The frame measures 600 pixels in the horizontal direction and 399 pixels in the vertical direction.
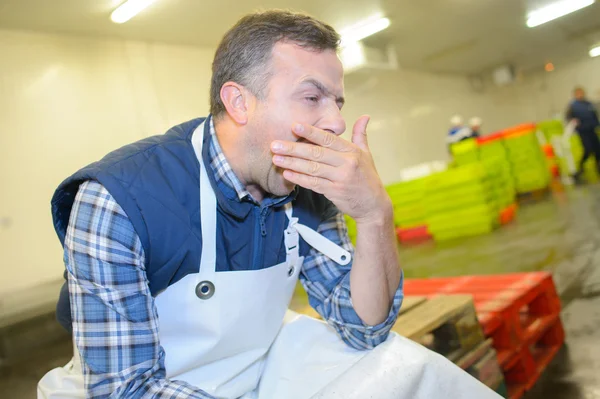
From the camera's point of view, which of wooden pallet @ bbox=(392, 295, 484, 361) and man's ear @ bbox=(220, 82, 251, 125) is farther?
wooden pallet @ bbox=(392, 295, 484, 361)

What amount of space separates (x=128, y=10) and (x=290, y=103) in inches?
265

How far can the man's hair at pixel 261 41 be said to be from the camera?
1.55m

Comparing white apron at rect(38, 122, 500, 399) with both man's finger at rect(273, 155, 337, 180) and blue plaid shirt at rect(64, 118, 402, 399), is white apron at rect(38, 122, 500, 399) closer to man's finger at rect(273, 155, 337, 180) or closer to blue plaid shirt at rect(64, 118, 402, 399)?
blue plaid shirt at rect(64, 118, 402, 399)

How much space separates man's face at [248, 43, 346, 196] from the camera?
4.98 feet

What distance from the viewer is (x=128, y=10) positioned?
724 cm

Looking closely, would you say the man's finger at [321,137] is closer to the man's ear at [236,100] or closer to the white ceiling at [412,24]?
the man's ear at [236,100]

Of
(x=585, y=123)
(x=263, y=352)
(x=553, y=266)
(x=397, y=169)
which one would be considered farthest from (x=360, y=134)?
(x=397, y=169)

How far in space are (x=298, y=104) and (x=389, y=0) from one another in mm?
8906

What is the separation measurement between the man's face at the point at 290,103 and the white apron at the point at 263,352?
0.64 feet

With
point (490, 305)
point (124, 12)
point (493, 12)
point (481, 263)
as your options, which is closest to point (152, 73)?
point (124, 12)

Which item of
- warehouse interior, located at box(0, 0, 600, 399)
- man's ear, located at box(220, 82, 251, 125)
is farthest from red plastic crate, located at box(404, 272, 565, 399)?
man's ear, located at box(220, 82, 251, 125)

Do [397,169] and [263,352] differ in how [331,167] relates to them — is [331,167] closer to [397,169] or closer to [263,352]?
[263,352]

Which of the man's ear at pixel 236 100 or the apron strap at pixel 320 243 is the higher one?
the man's ear at pixel 236 100

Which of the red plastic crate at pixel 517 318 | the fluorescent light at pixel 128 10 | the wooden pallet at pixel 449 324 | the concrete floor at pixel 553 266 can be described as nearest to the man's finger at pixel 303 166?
the wooden pallet at pixel 449 324
